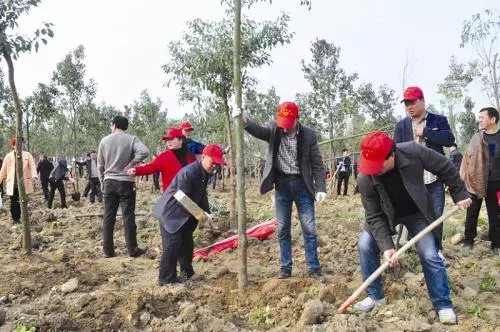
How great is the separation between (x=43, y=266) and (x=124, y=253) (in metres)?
1.18

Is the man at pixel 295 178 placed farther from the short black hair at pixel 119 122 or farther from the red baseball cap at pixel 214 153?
the short black hair at pixel 119 122

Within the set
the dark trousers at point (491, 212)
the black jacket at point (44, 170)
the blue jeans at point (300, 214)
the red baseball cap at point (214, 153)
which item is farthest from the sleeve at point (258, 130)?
the black jacket at point (44, 170)

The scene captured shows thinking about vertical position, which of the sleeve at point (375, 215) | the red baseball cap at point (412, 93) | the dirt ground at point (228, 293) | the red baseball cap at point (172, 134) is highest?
the red baseball cap at point (412, 93)

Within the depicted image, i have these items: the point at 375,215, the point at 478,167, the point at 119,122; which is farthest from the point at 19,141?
the point at 478,167

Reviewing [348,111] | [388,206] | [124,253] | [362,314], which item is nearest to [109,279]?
[124,253]

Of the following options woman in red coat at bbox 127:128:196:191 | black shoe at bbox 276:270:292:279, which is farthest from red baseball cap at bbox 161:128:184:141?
black shoe at bbox 276:270:292:279

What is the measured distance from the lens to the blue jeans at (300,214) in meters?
4.34

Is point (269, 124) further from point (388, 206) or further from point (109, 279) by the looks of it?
point (109, 279)

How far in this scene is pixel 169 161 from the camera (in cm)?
503

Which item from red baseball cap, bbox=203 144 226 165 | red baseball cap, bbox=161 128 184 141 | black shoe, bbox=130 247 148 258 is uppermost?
red baseball cap, bbox=161 128 184 141

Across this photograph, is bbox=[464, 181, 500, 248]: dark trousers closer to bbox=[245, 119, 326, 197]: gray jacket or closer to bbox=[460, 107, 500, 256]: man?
bbox=[460, 107, 500, 256]: man

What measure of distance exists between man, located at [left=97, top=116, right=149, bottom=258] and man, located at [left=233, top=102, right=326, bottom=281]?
6.39 feet

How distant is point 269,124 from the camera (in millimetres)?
4332

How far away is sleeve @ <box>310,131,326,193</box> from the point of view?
4379 millimetres
